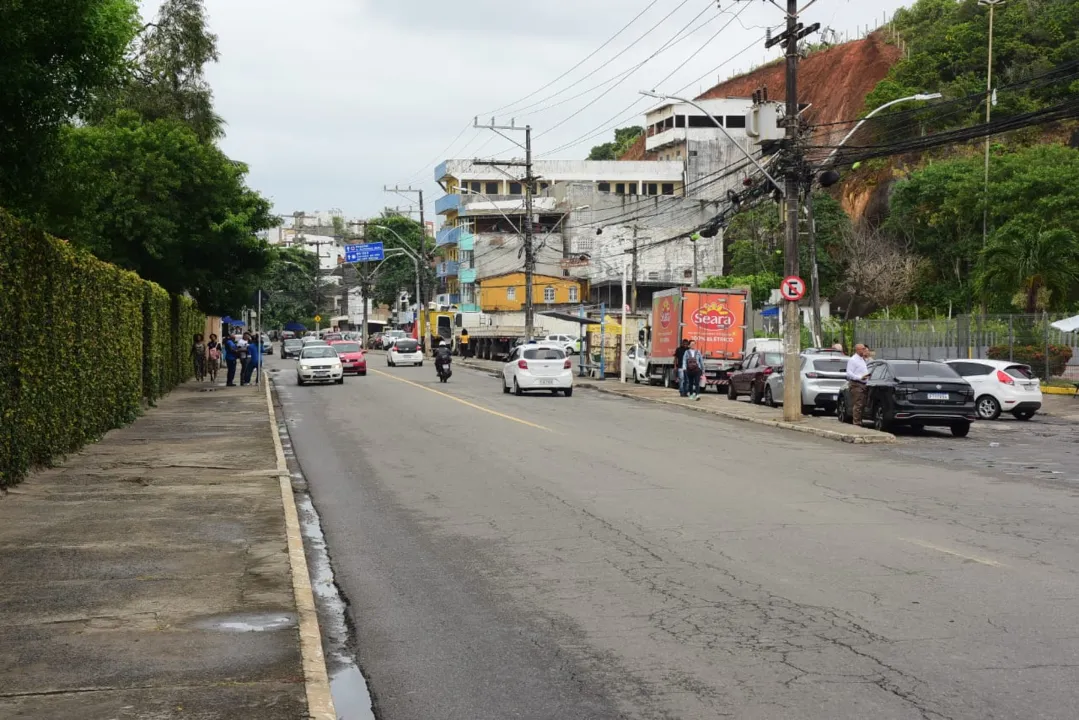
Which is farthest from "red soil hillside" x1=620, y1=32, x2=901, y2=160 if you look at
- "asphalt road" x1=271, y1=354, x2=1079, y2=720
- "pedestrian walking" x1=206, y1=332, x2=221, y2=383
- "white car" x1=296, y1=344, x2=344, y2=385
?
"asphalt road" x1=271, y1=354, x2=1079, y2=720

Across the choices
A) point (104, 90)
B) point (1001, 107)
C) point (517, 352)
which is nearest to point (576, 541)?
point (104, 90)

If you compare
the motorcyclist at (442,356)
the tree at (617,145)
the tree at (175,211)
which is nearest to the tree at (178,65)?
the tree at (175,211)

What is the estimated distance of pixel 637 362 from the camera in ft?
160

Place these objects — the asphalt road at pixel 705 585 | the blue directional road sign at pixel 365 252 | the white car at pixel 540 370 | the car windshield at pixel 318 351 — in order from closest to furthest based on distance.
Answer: the asphalt road at pixel 705 585 < the white car at pixel 540 370 < the car windshield at pixel 318 351 < the blue directional road sign at pixel 365 252

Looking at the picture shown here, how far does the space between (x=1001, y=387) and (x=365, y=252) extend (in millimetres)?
73227

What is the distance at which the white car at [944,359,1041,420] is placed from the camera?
30312mm

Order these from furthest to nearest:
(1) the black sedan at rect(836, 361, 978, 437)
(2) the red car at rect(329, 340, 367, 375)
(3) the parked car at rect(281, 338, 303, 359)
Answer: (3) the parked car at rect(281, 338, 303, 359) < (2) the red car at rect(329, 340, 367, 375) < (1) the black sedan at rect(836, 361, 978, 437)

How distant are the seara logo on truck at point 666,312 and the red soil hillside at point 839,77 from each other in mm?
57144

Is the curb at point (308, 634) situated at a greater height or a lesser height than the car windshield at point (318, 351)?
lesser

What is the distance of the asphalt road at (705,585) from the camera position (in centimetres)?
627

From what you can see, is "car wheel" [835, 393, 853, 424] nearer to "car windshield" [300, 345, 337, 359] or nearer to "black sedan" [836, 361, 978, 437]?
"black sedan" [836, 361, 978, 437]

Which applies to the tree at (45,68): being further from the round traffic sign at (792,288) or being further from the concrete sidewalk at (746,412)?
the round traffic sign at (792,288)

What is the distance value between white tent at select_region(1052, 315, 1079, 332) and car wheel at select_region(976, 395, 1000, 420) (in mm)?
8229

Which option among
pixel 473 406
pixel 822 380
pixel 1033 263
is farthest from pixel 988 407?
pixel 1033 263
